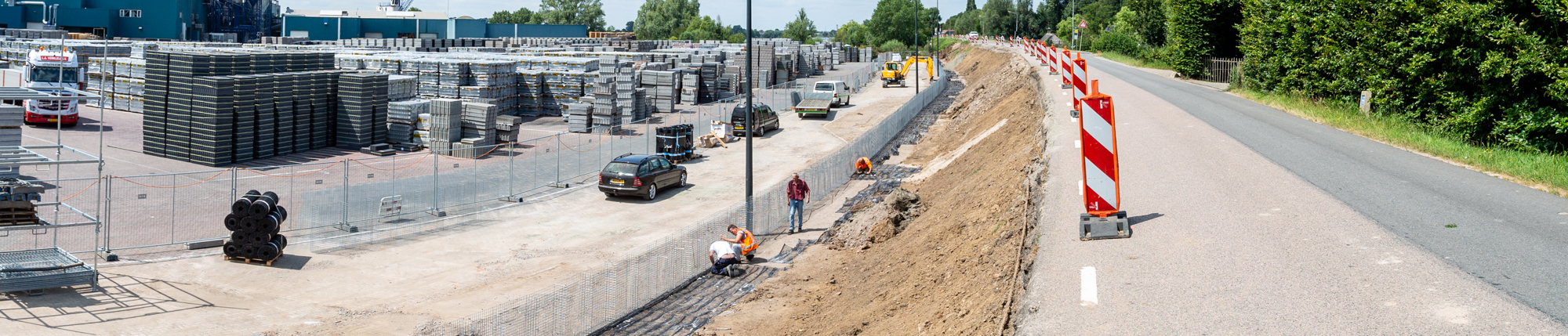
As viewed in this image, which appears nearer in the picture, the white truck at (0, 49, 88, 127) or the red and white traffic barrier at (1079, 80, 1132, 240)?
the red and white traffic barrier at (1079, 80, 1132, 240)

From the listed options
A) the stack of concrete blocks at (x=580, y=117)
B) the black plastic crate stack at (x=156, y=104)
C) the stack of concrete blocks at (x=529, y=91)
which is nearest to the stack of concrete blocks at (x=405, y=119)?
the black plastic crate stack at (x=156, y=104)

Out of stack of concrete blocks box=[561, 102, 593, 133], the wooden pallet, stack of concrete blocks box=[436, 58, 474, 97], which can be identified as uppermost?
stack of concrete blocks box=[436, 58, 474, 97]

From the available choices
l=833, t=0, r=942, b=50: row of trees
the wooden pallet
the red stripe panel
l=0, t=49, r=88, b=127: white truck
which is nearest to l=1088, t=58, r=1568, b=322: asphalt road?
the red stripe panel

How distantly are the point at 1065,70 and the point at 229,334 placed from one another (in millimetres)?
27201

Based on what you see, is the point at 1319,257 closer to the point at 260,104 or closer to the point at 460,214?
the point at 460,214

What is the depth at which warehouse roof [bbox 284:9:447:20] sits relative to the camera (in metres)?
115

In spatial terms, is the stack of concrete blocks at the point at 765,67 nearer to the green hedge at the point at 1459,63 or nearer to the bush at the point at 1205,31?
the bush at the point at 1205,31

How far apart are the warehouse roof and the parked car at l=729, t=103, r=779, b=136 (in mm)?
88390

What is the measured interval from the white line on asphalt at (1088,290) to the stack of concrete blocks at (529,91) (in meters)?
36.8

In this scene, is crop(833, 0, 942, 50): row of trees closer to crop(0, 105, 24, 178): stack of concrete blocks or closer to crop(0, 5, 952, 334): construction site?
crop(0, 5, 952, 334): construction site

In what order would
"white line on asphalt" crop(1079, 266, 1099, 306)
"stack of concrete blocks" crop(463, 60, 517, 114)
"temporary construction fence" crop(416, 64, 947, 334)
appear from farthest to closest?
"stack of concrete blocks" crop(463, 60, 517, 114) < "temporary construction fence" crop(416, 64, 947, 334) < "white line on asphalt" crop(1079, 266, 1099, 306)

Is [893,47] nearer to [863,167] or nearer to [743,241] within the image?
[863,167]

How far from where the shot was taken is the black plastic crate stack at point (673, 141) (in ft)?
104

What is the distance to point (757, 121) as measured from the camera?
39188 mm
